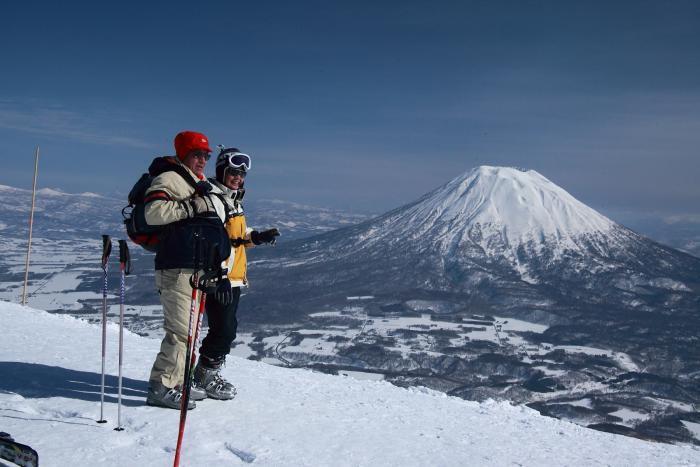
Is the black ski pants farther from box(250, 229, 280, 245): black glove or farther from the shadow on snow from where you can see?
the shadow on snow

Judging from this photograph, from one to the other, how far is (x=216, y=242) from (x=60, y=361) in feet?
13.4

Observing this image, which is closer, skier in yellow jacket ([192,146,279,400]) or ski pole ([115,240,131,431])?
ski pole ([115,240,131,431])

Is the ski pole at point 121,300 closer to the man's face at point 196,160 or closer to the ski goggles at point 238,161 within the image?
the man's face at point 196,160

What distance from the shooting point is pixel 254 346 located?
115 metres

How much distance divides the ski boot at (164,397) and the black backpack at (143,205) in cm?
151

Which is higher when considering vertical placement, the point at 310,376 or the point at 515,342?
the point at 310,376

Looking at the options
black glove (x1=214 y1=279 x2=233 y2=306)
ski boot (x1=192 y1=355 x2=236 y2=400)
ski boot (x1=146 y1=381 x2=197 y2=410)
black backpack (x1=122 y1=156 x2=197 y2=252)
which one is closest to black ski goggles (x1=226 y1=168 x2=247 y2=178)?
black backpack (x1=122 y1=156 x2=197 y2=252)

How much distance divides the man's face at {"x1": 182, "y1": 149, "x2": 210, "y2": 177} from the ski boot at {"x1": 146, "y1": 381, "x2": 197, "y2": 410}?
232 centimetres

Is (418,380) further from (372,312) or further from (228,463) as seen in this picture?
(228,463)

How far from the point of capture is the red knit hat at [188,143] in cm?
554

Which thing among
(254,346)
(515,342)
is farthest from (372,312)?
(254,346)

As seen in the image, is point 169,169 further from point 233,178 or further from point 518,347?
point 518,347

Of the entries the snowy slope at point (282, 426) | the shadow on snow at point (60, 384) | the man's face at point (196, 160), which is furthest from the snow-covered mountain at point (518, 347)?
the man's face at point (196, 160)

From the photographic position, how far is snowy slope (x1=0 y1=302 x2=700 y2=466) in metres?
4.71
